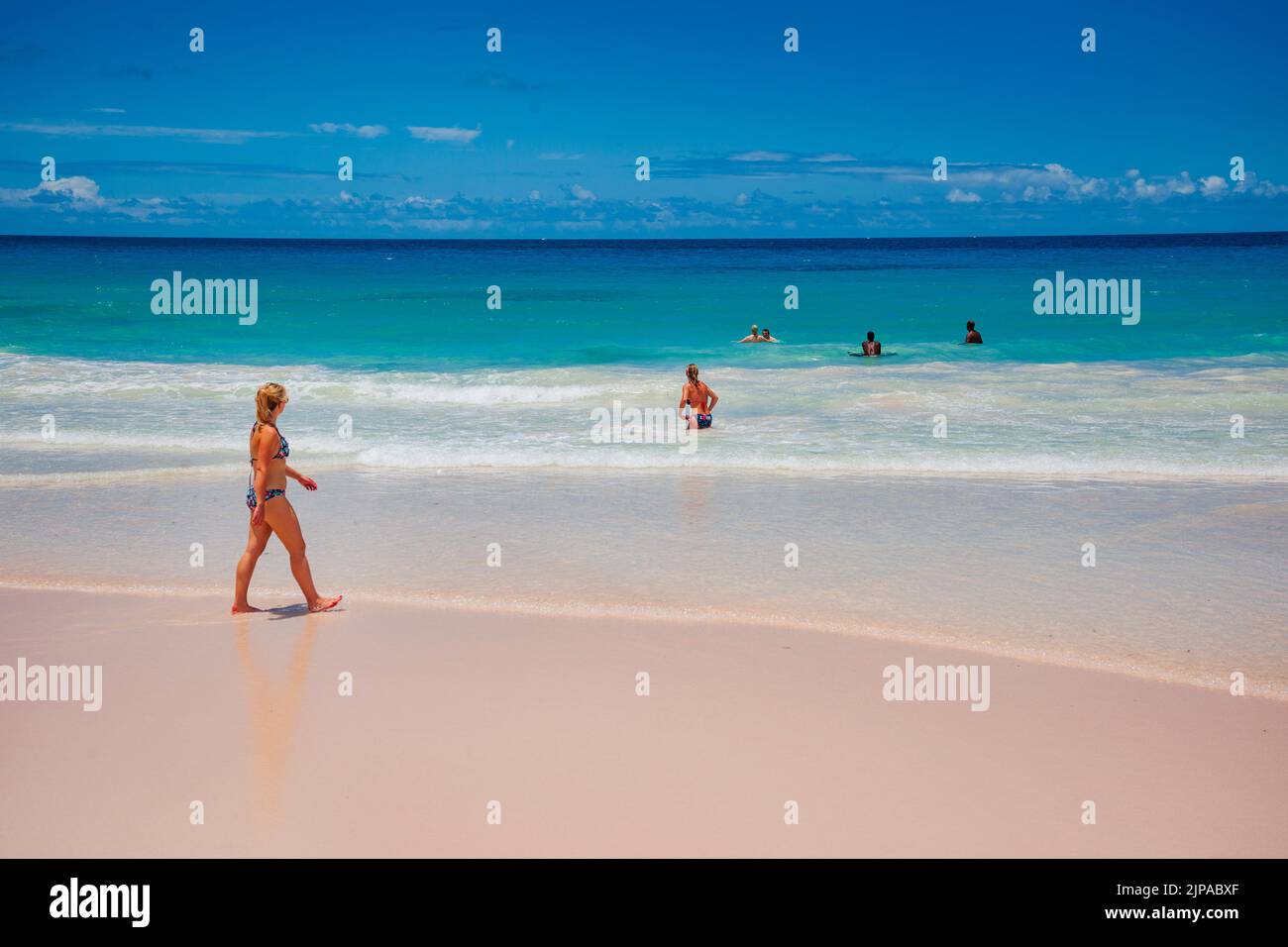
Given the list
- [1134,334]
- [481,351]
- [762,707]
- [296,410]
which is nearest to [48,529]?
[762,707]

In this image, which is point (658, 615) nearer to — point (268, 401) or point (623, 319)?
point (268, 401)

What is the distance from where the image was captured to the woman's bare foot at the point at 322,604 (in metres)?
7.36

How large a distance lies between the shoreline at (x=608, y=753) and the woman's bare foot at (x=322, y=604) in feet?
1.63

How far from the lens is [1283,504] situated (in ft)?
35.2

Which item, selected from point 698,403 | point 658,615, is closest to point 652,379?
point 698,403

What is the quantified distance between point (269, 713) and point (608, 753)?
177cm

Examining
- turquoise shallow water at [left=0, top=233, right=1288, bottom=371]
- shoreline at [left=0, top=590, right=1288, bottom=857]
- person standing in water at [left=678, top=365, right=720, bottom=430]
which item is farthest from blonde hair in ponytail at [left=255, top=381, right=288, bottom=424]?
turquoise shallow water at [left=0, top=233, right=1288, bottom=371]

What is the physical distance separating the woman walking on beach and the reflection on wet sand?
270 mm

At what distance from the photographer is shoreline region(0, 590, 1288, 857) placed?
14.4 feet

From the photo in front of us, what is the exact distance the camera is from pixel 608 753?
201 inches

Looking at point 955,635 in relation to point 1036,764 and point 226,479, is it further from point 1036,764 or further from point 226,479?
point 226,479

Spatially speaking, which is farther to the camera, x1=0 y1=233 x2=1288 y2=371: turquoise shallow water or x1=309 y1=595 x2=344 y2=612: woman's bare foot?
x1=0 y1=233 x2=1288 y2=371: turquoise shallow water

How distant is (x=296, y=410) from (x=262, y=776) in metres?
14.6

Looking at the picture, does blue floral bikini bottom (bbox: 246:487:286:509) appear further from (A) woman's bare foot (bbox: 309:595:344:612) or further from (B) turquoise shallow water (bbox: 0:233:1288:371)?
(B) turquoise shallow water (bbox: 0:233:1288:371)
